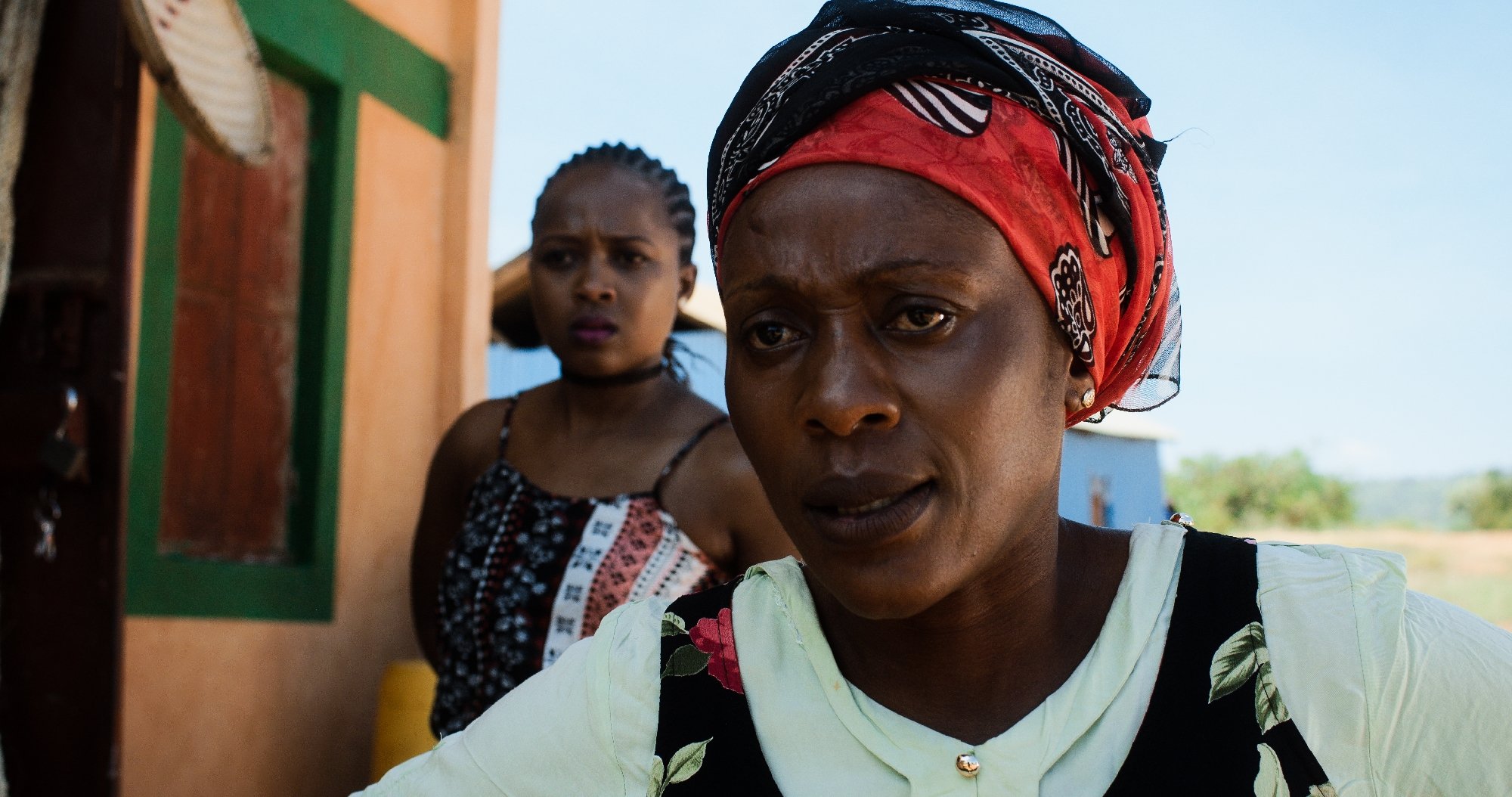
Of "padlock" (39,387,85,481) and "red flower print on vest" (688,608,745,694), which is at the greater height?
"padlock" (39,387,85,481)

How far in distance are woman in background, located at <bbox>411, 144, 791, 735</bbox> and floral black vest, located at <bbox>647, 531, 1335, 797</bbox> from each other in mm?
1097

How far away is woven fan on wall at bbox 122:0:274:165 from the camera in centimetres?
234

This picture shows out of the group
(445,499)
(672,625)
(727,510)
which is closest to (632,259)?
(727,510)

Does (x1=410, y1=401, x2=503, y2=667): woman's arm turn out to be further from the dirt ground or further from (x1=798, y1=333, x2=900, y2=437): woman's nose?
the dirt ground

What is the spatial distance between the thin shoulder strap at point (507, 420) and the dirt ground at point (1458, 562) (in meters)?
17.5

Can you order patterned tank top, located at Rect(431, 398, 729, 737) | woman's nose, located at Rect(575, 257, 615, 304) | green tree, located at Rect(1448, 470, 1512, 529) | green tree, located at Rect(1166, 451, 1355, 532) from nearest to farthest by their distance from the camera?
1. patterned tank top, located at Rect(431, 398, 729, 737)
2. woman's nose, located at Rect(575, 257, 615, 304)
3. green tree, located at Rect(1448, 470, 1512, 529)
4. green tree, located at Rect(1166, 451, 1355, 532)

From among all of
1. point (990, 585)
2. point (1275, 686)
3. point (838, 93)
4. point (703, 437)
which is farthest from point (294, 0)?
point (1275, 686)

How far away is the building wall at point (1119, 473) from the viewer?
1508 centimetres

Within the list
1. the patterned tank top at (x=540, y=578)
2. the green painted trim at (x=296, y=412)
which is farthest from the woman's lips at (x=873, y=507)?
the green painted trim at (x=296, y=412)

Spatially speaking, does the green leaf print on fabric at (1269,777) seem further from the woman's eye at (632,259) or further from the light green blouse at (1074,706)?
the woman's eye at (632,259)

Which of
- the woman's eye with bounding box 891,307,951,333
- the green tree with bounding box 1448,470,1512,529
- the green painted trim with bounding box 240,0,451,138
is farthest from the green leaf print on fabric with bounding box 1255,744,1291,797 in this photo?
the green tree with bounding box 1448,470,1512,529

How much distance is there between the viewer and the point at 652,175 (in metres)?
3.19

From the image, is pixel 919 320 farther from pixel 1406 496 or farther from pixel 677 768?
pixel 1406 496

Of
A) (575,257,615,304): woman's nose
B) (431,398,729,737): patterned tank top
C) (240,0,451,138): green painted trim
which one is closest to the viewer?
(431,398,729,737): patterned tank top
